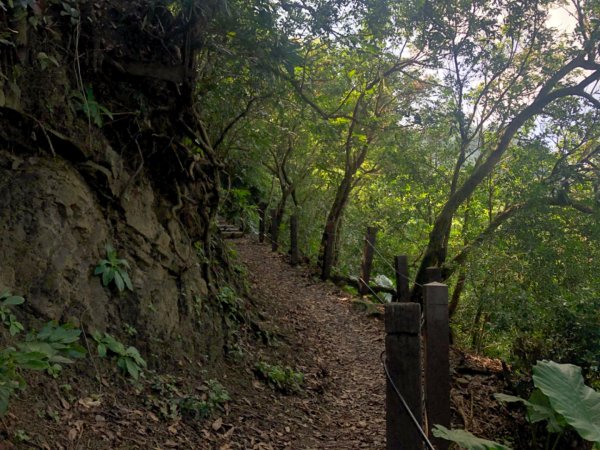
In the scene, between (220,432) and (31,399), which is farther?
(220,432)

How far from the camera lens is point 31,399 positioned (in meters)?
3.53

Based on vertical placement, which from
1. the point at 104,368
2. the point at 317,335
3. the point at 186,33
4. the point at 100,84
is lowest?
the point at 317,335

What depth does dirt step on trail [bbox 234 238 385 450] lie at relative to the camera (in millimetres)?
5352

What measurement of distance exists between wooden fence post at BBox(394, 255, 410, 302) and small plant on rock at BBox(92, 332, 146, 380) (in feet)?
18.9

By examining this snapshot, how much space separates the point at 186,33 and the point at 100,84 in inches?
42.0

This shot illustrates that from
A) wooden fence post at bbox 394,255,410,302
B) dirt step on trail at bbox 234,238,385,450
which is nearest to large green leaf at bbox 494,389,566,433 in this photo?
dirt step on trail at bbox 234,238,385,450

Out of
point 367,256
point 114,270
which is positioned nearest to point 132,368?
point 114,270

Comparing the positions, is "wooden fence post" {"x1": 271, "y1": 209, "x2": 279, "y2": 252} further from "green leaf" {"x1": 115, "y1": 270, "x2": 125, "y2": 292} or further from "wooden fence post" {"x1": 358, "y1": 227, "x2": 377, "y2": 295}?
"green leaf" {"x1": 115, "y1": 270, "x2": 125, "y2": 292}

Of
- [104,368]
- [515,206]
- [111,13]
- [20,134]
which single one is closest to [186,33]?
[111,13]

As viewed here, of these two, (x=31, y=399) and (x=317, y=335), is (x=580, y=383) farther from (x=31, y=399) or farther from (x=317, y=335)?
(x=317, y=335)

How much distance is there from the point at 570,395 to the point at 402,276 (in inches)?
235

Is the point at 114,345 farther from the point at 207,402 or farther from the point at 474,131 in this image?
the point at 474,131

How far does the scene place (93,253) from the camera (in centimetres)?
472

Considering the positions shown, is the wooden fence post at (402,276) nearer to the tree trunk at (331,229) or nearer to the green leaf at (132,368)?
the tree trunk at (331,229)
